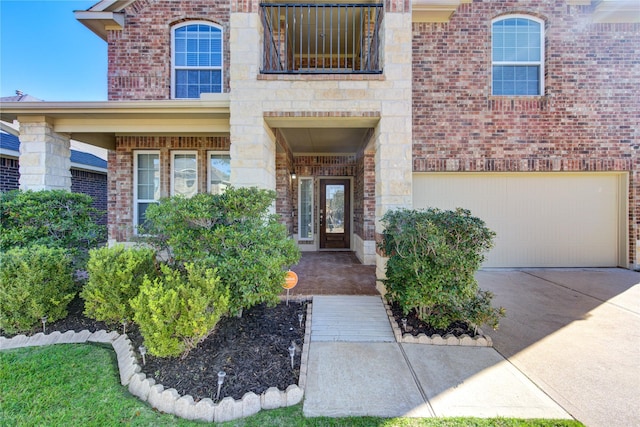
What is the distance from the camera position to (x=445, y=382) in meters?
2.58

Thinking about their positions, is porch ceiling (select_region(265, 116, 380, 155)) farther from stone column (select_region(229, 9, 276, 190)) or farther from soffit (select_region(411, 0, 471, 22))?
soffit (select_region(411, 0, 471, 22))

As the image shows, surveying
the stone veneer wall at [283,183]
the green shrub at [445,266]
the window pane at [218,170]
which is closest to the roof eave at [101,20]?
the window pane at [218,170]

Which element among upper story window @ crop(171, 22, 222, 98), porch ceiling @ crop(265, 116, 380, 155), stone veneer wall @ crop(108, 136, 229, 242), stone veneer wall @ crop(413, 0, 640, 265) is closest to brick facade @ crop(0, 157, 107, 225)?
stone veneer wall @ crop(108, 136, 229, 242)

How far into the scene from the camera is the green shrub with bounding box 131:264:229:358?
2594 mm

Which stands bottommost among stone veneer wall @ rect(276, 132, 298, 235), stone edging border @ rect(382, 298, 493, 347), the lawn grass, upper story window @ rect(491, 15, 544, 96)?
the lawn grass

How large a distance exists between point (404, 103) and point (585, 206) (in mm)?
5512

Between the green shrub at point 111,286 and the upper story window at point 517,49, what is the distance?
780cm

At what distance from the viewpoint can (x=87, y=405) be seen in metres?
2.28

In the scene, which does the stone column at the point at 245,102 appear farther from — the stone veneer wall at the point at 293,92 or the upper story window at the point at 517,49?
the upper story window at the point at 517,49

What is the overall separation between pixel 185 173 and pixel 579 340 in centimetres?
755

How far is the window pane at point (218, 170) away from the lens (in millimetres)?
6711

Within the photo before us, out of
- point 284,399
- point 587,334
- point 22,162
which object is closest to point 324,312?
point 284,399

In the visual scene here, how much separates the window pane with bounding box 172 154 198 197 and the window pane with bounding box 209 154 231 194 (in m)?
0.40

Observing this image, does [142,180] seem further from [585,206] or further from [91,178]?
[585,206]
